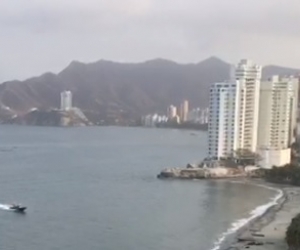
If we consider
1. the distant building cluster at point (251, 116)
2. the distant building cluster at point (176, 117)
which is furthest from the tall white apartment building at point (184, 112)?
the distant building cluster at point (251, 116)

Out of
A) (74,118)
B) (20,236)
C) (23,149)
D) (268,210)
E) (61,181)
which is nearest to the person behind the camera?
(20,236)

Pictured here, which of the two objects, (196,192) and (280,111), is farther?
(280,111)

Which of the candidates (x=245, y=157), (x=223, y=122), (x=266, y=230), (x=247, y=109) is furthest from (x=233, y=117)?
(x=266, y=230)

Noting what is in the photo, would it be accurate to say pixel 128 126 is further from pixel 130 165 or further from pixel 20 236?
pixel 20 236

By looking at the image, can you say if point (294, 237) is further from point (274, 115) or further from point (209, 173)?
point (274, 115)

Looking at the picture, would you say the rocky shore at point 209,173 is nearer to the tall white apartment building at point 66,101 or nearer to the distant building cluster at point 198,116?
the distant building cluster at point 198,116

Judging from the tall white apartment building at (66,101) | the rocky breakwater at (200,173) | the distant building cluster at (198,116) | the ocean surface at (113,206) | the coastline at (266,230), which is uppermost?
the tall white apartment building at (66,101)

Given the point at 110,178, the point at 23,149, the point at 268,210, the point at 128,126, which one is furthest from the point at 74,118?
the point at 268,210

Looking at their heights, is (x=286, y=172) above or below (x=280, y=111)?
below
